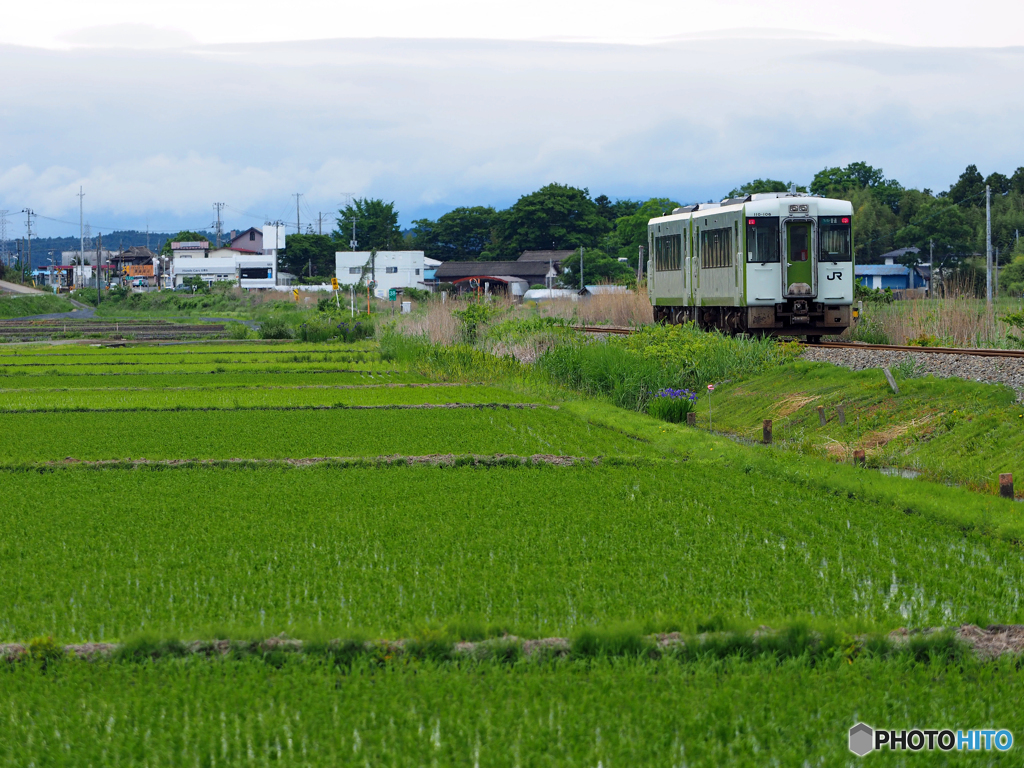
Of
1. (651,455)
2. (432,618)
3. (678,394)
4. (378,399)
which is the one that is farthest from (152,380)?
(432,618)

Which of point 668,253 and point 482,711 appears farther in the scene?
point 668,253

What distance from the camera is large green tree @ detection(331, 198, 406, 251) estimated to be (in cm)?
11125

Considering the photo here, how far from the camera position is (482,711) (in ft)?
14.6

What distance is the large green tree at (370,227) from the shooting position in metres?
111

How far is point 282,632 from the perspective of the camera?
5.36 meters

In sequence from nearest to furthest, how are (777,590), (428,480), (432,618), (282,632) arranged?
(282,632)
(432,618)
(777,590)
(428,480)

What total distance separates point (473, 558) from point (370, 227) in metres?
107

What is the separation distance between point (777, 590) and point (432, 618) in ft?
6.83

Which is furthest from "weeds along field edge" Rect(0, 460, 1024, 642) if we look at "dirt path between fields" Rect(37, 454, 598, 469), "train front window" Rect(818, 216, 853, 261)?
"train front window" Rect(818, 216, 853, 261)

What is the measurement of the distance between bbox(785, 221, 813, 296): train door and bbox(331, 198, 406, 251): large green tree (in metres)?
91.3

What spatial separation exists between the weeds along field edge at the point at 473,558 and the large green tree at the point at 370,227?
336 ft

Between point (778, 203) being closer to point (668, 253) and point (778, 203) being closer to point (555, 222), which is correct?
point (668, 253)

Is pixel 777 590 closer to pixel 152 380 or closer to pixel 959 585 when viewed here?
pixel 959 585

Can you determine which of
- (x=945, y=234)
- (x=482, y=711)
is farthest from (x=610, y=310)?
(x=945, y=234)
